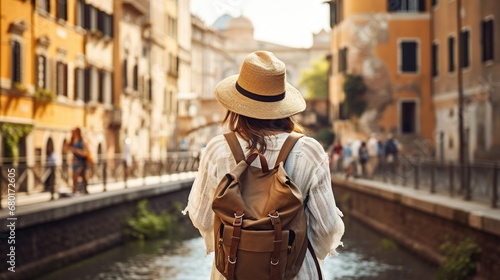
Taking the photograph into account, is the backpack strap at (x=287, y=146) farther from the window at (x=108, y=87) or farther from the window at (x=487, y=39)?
the window at (x=108, y=87)

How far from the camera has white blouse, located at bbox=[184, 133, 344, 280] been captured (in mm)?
4117

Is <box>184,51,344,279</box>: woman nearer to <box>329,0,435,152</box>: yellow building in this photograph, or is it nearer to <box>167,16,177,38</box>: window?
<box>329,0,435,152</box>: yellow building

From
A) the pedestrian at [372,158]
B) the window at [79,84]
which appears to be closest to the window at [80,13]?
the window at [79,84]

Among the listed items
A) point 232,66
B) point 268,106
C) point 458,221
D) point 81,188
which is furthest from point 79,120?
point 232,66

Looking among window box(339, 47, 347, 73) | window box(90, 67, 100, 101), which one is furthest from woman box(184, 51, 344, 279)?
window box(339, 47, 347, 73)

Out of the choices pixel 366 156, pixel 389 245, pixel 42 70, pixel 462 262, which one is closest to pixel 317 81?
pixel 366 156

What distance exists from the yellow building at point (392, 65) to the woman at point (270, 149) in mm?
36847

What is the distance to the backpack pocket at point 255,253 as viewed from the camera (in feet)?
12.9

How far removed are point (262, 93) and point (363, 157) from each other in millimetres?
27453

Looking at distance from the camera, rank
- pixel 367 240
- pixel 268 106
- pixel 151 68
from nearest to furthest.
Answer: pixel 268 106 < pixel 367 240 < pixel 151 68

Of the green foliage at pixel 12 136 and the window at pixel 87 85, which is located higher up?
the window at pixel 87 85

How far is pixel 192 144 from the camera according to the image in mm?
63031

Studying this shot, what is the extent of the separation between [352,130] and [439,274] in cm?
2943

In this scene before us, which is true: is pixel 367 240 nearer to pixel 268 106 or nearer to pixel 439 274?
pixel 439 274
